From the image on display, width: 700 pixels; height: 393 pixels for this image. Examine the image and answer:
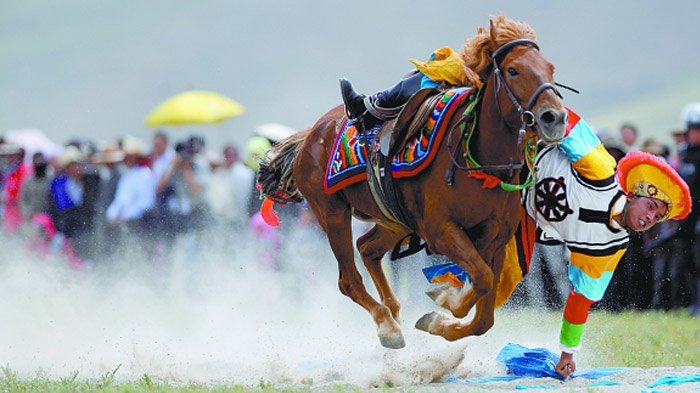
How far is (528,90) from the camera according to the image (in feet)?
22.2

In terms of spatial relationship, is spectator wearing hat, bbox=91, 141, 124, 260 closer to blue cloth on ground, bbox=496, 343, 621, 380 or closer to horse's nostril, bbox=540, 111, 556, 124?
blue cloth on ground, bbox=496, 343, 621, 380

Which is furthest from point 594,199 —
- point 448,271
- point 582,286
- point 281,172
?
point 281,172

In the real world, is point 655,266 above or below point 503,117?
below

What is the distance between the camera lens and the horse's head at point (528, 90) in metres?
6.58

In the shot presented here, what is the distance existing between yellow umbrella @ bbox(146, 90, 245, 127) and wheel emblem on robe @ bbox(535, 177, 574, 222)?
7541mm

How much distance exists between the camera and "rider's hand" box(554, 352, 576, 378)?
7840 millimetres

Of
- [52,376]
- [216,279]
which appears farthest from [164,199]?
[52,376]

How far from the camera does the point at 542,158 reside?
771 cm

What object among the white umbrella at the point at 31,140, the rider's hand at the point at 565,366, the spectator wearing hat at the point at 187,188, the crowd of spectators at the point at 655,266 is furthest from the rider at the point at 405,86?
the white umbrella at the point at 31,140

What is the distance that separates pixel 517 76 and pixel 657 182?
49.5 inches

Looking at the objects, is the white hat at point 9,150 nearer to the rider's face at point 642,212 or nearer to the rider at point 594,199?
the rider at point 594,199

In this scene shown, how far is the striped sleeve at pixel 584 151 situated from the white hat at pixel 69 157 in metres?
8.14

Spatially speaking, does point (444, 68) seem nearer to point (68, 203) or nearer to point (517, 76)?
point (517, 76)

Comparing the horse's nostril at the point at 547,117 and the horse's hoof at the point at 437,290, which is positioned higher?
the horse's nostril at the point at 547,117
